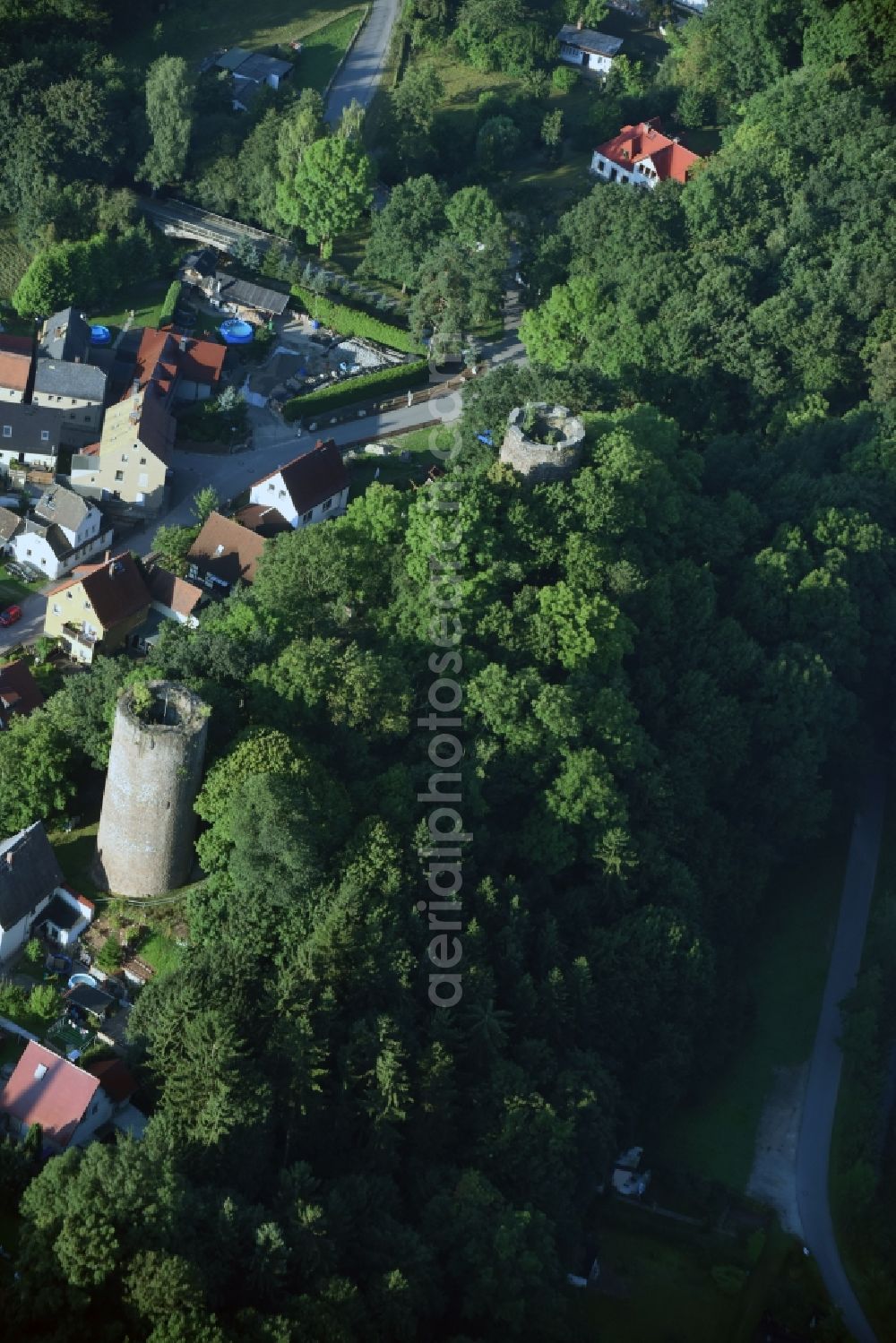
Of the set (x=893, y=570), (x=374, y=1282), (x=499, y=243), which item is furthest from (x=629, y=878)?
(x=499, y=243)

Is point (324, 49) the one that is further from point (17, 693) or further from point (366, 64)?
point (17, 693)

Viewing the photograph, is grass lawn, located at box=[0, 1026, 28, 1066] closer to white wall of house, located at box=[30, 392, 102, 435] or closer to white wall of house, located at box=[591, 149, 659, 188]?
white wall of house, located at box=[30, 392, 102, 435]

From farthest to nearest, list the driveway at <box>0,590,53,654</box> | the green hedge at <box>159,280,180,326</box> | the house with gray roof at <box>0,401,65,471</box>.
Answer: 1. the green hedge at <box>159,280,180,326</box>
2. the house with gray roof at <box>0,401,65,471</box>
3. the driveway at <box>0,590,53,654</box>

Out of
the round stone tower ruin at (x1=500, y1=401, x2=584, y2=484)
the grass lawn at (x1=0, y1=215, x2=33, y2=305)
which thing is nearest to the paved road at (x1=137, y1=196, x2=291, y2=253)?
the grass lawn at (x1=0, y1=215, x2=33, y2=305)

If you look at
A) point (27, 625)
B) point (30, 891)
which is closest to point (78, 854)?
point (30, 891)

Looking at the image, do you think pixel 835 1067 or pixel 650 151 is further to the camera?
pixel 650 151

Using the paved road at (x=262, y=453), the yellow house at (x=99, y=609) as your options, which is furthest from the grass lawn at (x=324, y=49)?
the yellow house at (x=99, y=609)
